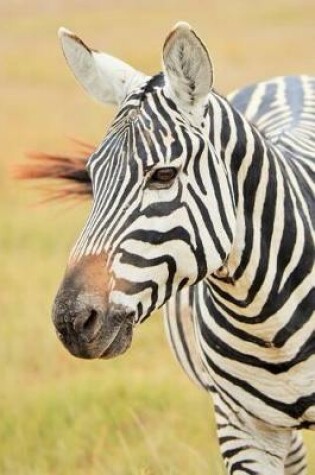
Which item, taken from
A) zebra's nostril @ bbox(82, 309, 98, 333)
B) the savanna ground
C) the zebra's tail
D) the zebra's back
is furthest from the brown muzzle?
the zebra's tail

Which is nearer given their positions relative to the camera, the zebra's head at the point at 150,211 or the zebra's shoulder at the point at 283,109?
the zebra's head at the point at 150,211

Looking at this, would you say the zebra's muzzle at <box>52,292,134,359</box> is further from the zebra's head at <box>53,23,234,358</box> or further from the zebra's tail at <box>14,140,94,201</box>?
the zebra's tail at <box>14,140,94,201</box>

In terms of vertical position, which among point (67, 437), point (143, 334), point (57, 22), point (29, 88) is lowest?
point (67, 437)

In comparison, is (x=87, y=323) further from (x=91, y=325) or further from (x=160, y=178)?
(x=160, y=178)

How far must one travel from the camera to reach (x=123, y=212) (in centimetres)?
352

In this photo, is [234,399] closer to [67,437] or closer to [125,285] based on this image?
[125,285]

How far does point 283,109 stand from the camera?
5875 mm

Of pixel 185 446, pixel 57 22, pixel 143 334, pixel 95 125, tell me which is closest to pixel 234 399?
pixel 185 446

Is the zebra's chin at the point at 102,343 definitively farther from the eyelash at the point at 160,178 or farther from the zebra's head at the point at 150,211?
the eyelash at the point at 160,178

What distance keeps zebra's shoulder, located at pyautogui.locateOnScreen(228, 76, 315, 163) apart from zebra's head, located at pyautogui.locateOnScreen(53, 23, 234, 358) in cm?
106

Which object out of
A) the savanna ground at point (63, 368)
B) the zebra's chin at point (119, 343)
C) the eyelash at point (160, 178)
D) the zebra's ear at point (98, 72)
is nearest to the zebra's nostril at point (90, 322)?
the zebra's chin at point (119, 343)

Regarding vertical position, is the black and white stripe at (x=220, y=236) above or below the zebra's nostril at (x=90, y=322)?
above

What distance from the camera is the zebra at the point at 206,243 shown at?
3.50 metres

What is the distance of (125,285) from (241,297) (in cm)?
66
